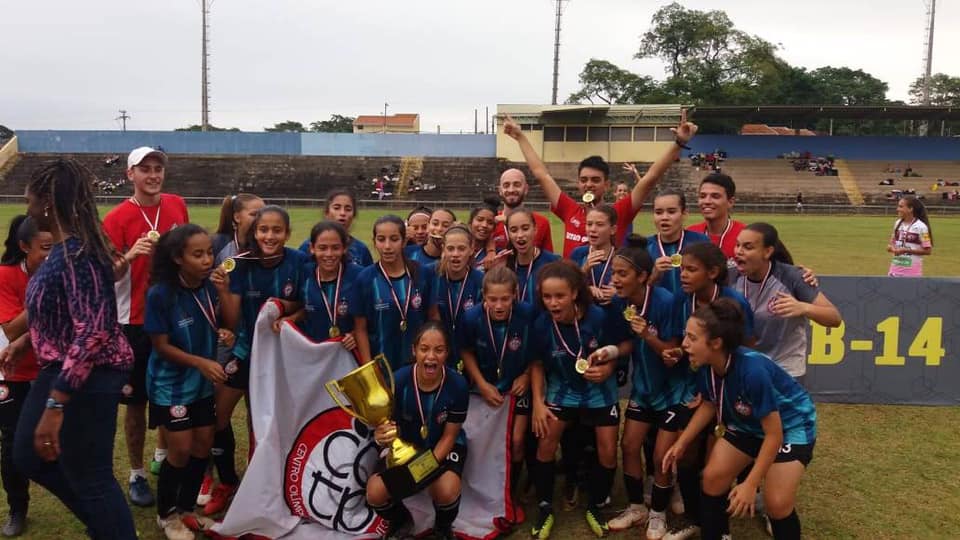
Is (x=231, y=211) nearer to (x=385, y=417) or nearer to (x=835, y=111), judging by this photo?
(x=385, y=417)

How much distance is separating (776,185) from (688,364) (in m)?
43.0

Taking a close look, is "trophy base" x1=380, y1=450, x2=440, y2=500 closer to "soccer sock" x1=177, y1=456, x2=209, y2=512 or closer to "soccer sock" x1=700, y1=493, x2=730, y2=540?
"soccer sock" x1=177, y1=456, x2=209, y2=512

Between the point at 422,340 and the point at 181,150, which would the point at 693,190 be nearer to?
the point at 181,150

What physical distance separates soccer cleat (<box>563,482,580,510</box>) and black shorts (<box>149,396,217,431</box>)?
2493 millimetres

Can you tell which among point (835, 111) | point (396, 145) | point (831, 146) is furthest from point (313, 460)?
point (831, 146)

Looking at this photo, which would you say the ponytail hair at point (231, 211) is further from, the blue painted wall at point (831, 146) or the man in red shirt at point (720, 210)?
the blue painted wall at point (831, 146)

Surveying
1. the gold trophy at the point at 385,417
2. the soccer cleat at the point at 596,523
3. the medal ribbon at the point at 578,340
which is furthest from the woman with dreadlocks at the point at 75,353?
the soccer cleat at the point at 596,523

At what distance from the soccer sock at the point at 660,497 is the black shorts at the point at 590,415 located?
47 cm

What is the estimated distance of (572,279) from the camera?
13.3 feet

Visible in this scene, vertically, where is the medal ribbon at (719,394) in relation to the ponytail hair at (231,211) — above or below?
below

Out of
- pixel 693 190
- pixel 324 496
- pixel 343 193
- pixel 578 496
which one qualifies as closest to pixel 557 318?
pixel 578 496

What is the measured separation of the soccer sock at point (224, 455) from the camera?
4527 mm

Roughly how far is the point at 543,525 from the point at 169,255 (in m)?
2.90

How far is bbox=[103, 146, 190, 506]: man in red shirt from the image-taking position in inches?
175
